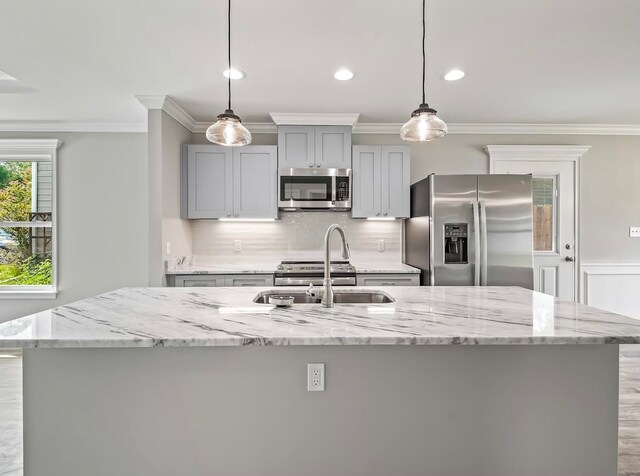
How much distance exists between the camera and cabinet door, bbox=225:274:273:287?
3.55 metres

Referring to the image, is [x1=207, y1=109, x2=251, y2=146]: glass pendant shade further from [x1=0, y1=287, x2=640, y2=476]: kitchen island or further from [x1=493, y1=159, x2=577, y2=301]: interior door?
[x1=493, y1=159, x2=577, y2=301]: interior door

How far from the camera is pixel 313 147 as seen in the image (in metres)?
3.90

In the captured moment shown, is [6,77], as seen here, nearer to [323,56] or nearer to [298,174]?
[298,174]

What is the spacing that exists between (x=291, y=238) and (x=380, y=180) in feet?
4.00

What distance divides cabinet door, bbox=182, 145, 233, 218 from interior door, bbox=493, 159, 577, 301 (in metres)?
3.10

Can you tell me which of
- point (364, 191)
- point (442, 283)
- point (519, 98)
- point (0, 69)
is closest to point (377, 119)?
point (364, 191)

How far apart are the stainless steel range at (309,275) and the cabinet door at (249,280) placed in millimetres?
85

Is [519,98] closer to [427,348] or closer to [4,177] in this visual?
[427,348]

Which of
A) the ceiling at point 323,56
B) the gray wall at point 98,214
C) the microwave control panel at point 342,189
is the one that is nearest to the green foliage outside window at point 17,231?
the gray wall at point 98,214

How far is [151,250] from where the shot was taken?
3367 millimetres

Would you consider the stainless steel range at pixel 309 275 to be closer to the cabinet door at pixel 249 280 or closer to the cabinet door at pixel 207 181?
the cabinet door at pixel 249 280

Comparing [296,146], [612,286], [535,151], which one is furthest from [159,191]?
[612,286]

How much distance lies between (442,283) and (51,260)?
445 cm

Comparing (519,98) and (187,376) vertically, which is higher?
(519,98)
